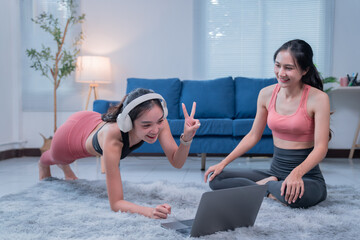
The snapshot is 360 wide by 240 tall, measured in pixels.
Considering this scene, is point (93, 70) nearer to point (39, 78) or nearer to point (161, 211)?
point (39, 78)

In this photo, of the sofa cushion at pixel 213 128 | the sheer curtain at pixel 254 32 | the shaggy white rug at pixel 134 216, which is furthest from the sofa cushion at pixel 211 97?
the shaggy white rug at pixel 134 216

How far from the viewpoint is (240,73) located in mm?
4730

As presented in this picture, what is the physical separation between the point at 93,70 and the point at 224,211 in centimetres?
340

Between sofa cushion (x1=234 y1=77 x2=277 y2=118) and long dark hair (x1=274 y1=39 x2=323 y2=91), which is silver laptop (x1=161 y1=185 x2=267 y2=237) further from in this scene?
sofa cushion (x1=234 y1=77 x2=277 y2=118)

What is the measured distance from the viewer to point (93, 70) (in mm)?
4375

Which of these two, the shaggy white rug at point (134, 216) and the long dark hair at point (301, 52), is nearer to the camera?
the shaggy white rug at point (134, 216)

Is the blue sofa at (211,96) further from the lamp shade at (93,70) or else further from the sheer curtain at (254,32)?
the sheer curtain at (254,32)

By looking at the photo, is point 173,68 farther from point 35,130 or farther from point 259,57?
point 35,130

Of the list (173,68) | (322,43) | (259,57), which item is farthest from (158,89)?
(322,43)

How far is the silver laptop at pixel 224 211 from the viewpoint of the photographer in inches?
50.8

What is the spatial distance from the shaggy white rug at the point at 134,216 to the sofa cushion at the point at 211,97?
5.51ft

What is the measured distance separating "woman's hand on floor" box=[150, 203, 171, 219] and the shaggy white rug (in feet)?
0.09

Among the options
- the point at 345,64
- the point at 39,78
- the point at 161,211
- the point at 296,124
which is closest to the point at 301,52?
the point at 296,124

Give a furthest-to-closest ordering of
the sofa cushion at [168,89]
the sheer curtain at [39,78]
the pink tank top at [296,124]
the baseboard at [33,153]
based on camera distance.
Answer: the sheer curtain at [39,78] → the baseboard at [33,153] → the sofa cushion at [168,89] → the pink tank top at [296,124]
